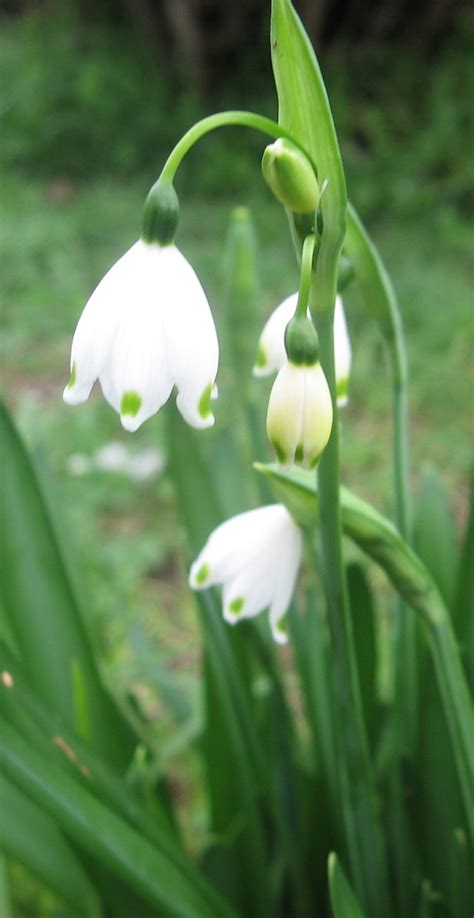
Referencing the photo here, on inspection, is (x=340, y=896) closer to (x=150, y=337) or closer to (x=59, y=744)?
(x=59, y=744)

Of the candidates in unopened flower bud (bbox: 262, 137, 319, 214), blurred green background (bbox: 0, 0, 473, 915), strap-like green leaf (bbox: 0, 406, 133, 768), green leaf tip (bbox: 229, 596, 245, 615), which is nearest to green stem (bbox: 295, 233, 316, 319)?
unopened flower bud (bbox: 262, 137, 319, 214)

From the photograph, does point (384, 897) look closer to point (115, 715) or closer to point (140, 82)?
point (115, 715)

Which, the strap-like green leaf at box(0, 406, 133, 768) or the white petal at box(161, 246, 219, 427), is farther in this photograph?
the strap-like green leaf at box(0, 406, 133, 768)

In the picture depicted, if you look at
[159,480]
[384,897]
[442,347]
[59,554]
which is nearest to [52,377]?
[159,480]

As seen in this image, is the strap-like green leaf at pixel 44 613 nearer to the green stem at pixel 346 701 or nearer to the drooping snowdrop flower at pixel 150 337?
the green stem at pixel 346 701

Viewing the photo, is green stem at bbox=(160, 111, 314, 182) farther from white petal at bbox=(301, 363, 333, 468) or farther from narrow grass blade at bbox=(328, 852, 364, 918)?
narrow grass blade at bbox=(328, 852, 364, 918)

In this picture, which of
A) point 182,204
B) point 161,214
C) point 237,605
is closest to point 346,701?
point 237,605
